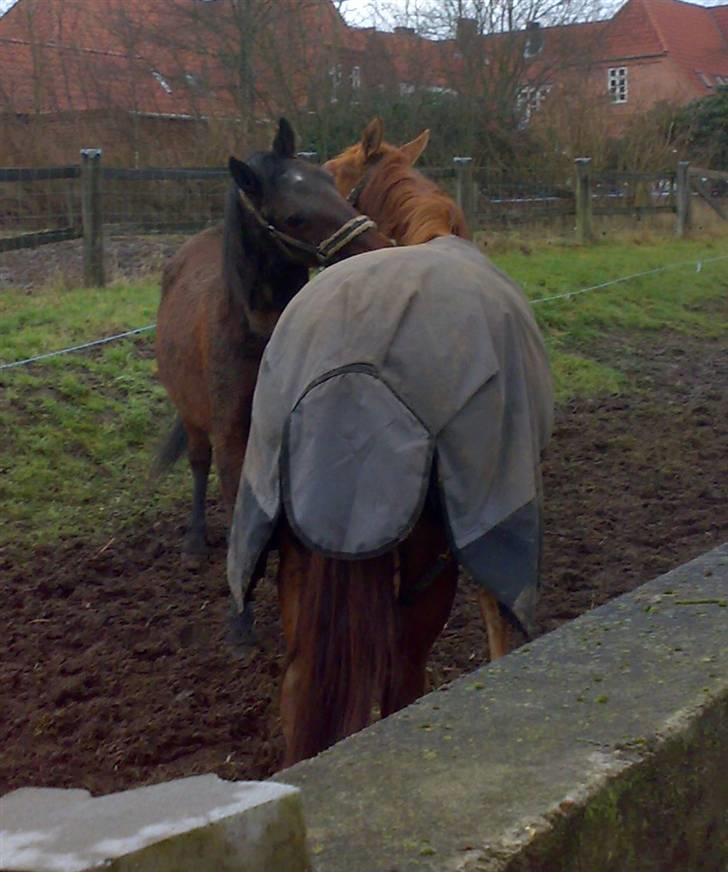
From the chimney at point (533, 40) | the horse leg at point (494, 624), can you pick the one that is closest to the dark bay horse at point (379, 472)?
the horse leg at point (494, 624)

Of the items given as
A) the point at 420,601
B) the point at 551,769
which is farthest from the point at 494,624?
the point at 551,769

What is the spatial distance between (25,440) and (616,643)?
5036 mm

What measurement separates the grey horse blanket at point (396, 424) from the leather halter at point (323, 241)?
1125 mm

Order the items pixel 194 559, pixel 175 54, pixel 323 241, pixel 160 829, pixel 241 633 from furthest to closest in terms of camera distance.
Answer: pixel 175 54
pixel 194 559
pixel 241 633
pixel 323 241
pixel 160 829

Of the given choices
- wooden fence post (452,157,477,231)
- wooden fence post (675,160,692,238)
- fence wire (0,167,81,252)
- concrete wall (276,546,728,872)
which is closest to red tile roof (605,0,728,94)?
wooden fence post (675,160,692,238)

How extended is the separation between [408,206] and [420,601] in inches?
65.5

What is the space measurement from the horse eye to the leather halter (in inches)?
1.8

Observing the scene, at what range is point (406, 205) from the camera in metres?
4.37

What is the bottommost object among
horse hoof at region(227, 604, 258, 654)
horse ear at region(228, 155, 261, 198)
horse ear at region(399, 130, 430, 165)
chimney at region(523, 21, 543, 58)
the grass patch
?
horse hoof at region(227, 604, 258, 654)

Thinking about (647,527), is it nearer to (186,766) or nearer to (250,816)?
(186,766)

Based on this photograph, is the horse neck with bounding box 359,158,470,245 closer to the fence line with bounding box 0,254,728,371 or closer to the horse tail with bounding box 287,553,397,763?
the horse tail with bounding box 287,553,397,763

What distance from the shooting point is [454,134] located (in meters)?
22.3

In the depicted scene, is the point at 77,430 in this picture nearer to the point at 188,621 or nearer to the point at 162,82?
the point at 188,621

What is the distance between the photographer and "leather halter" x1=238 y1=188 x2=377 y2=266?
14.4 ft
